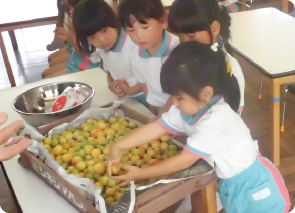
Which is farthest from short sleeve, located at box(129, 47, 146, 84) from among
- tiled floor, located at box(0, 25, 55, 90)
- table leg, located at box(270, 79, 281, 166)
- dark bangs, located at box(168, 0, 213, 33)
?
tiled floor, located at box(0, 25, 55, 90)

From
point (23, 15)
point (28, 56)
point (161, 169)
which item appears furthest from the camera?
point (28, 56)

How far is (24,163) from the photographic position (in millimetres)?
1124

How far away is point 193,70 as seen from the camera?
3.15ft

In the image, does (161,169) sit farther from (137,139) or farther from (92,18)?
(92,18)

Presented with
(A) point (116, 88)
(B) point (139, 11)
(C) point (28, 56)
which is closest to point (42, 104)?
(A) point (116, 88)

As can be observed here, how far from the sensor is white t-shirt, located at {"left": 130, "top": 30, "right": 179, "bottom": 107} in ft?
4.41

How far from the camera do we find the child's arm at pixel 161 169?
0.95 m

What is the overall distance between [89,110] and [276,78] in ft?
2.58

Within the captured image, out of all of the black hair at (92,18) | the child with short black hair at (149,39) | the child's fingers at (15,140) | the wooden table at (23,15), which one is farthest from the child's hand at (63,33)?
the child's fingers at (15,140)

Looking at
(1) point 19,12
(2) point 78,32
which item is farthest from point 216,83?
(1) point 19,12

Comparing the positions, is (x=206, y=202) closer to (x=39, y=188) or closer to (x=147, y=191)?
(x=147, y=191)

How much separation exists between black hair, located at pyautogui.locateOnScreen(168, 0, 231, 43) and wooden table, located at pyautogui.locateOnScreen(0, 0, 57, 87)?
4.97 ft

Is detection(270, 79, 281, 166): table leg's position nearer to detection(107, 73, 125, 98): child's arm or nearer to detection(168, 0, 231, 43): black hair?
detection(168, 0, 231, 43): black hair

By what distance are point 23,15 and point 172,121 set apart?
197 centimetres
